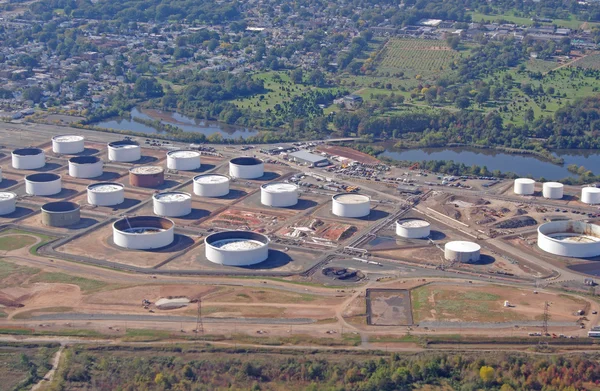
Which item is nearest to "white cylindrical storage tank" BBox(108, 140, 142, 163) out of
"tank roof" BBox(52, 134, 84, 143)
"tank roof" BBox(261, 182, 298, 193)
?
"tank roof" BBox(52, 134, 84, 143)

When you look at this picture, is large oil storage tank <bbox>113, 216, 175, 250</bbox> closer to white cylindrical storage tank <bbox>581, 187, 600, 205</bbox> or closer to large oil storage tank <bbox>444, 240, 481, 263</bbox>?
large oil storage tank <bbox>444, 240, 481, 263</bbox>

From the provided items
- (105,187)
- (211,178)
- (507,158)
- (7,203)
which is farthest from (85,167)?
(507,158)

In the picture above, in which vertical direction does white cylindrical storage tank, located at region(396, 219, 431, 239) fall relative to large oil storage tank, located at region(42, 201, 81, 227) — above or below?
Answer: below

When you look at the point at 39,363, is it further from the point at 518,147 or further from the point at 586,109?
the point at 586,109

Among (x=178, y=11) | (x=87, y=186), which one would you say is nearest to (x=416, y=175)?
(x=87, y=186)

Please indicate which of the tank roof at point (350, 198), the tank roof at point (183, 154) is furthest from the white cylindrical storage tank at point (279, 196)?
the tank roof at point (183, 154)

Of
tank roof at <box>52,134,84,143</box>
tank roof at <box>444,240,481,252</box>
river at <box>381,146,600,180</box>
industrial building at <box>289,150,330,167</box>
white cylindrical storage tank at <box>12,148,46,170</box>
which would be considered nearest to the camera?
tank roof at <box>444,240,481,252</box>
